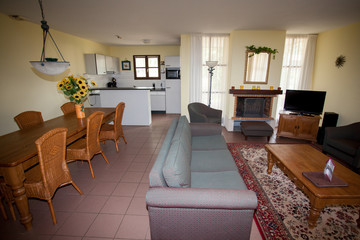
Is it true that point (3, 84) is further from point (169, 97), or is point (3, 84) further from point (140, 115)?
point (169, 97)

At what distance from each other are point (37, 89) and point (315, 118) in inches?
252

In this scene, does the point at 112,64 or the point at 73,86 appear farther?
the point at 112,64

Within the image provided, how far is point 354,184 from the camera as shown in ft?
6.30

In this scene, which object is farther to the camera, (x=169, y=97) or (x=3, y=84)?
(x=169, y=97)

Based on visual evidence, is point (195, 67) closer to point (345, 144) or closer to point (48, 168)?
point (345, 144)

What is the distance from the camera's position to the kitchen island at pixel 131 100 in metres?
5.29

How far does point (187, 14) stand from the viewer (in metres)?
3.32

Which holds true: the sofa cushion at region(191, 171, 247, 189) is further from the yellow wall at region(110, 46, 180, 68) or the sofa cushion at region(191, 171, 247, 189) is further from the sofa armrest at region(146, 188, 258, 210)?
the yellow wall at region(110, 46, 180, 68)

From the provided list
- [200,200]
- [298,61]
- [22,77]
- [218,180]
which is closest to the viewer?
[200,200]

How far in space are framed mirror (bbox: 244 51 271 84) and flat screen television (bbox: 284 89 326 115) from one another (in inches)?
30.7

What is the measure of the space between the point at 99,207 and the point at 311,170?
8.66 ft

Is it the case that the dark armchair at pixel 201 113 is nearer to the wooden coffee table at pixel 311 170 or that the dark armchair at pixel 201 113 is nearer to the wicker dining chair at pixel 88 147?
the wooden coffee table at pixel 311 170

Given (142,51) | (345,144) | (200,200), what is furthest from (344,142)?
(142,51)

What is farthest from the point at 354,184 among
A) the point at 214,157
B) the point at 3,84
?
the point at 3,84
